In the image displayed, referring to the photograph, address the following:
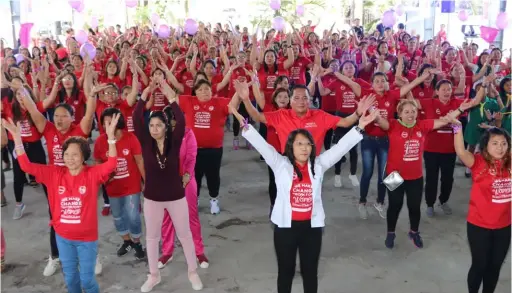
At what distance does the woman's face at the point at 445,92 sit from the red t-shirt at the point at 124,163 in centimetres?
313

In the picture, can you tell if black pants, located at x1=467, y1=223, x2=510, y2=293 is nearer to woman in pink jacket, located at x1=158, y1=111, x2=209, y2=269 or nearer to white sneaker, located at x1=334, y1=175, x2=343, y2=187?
woman in pink jacket, located at x1=158, y1=111, x2=209, y2=269

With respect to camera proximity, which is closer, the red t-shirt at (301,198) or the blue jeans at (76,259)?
the red t-shirt at (301,198)

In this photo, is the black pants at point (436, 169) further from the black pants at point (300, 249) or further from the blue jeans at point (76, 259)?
the blue jeans at point (76, 259)

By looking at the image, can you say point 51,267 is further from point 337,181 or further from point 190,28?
point 190,28

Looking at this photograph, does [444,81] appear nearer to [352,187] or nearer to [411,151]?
[411,151]

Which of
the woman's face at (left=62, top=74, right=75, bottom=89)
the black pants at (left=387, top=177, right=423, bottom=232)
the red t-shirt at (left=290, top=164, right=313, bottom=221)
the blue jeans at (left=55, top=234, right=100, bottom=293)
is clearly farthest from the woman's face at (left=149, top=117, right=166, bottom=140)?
the woman's face at (left=62, top=74, right=75, bottom=89)

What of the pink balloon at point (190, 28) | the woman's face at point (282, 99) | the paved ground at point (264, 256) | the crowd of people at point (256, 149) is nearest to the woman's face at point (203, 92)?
the crowd of people at point (256, 149)

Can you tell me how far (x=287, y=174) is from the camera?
3.11 meters

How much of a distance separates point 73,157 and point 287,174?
142 centimetres

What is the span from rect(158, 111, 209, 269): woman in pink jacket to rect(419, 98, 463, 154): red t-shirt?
2536 millimetres

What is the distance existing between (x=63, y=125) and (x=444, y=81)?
377cm

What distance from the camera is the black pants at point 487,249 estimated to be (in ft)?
10.5

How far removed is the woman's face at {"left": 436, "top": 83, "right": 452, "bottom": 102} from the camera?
494 centimetres

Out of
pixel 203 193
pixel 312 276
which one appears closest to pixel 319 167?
pixel 312 276
